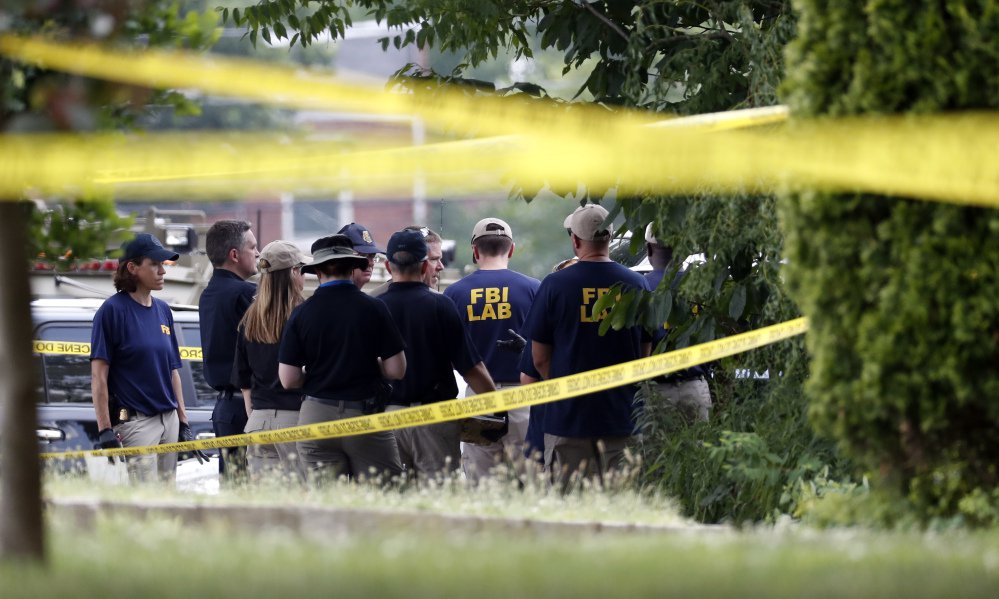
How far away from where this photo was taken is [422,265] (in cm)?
860

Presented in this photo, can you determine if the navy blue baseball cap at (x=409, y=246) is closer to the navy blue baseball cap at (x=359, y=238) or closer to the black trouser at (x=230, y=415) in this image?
the navy blue baseball cap at (x=359, y=238)

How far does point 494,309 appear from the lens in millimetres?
9273

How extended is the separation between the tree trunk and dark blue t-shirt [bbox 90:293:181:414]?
189 inches

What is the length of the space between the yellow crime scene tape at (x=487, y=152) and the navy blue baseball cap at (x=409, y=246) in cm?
73

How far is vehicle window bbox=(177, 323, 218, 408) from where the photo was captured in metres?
12.8

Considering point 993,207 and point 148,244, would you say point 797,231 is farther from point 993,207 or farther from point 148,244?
point 148,244

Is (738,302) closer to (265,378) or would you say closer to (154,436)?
(265,378)

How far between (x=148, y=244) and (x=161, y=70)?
394 centimetres

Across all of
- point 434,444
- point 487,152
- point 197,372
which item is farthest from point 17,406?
point 197,372

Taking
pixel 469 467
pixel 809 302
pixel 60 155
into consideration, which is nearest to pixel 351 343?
pixel 469 467

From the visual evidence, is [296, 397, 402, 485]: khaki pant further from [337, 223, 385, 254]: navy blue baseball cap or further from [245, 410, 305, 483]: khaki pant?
[337, 223, 385, 254]: navy blue baseball cap

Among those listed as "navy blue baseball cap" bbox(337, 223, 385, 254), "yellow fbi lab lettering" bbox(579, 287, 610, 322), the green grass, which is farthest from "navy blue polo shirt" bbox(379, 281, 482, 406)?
the green grass

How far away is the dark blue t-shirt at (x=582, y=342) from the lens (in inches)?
318

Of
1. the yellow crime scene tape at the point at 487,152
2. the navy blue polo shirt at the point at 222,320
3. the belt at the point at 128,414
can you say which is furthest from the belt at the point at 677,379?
the belt at the point at 128,414
